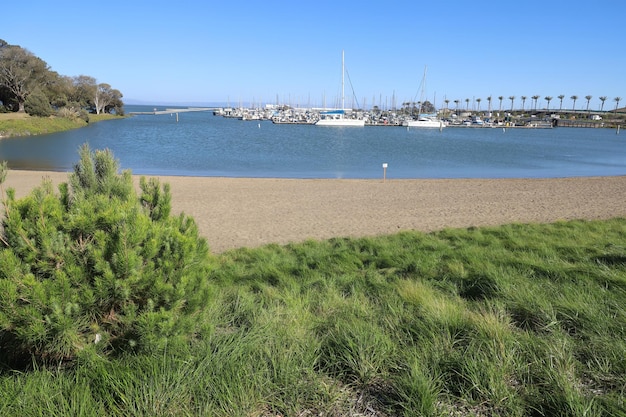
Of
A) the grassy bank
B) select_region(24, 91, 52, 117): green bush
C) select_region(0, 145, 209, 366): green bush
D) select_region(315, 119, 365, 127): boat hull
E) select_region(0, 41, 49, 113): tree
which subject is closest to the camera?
select_region(0, 145, 209, 366): green bush

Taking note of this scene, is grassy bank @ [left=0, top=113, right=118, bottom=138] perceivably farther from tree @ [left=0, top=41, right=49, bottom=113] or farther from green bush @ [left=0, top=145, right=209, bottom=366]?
green bush @ [left=0, top=145, right=209, bottom=366]

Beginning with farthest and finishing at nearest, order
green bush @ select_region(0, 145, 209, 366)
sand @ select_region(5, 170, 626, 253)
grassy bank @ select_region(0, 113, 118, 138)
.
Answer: grassy bank @ select_region(0, 113, 118, 138) → sand @ select_region(5, 170, 626, 253) → green bush @ select_region(0, 145, 209, 366)

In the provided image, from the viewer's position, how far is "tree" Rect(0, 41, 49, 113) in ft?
240

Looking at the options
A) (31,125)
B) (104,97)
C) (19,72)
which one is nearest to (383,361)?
(31,125)

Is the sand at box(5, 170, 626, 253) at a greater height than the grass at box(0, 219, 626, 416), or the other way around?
the grass at box(0, 219, 626, 416)

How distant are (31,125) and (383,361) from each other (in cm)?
6616

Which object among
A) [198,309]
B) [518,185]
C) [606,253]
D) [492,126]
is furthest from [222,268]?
[492,126]

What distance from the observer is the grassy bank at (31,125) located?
5272 cm

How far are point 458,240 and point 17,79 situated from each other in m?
84.9

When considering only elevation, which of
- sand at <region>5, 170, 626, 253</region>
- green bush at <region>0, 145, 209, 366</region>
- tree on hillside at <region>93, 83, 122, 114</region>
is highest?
tree on hillside at <region>93, 83, 122, 114</region>

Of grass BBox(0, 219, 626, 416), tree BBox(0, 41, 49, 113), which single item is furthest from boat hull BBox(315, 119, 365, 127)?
grass BBox(0, 219, 626, 416)

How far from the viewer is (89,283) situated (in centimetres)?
267

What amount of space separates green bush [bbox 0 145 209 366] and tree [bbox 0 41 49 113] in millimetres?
82113

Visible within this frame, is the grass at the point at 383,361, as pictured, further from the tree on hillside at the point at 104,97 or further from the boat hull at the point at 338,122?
the tree on hillside at the point at 104,97
